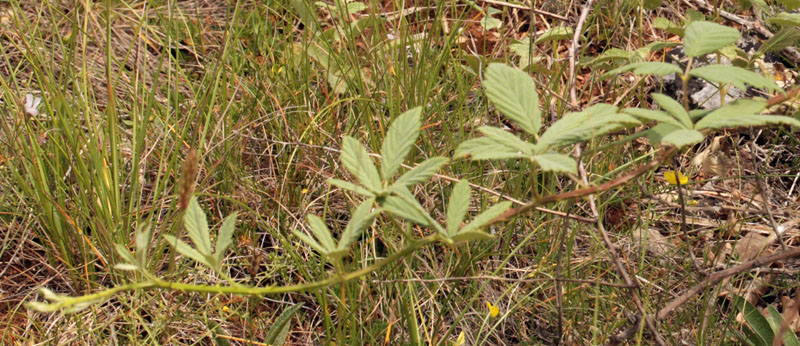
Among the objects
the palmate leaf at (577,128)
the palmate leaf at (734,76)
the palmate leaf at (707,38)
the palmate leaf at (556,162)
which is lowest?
the palmate leaf at (556,162)

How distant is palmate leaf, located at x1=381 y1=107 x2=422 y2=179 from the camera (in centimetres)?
86

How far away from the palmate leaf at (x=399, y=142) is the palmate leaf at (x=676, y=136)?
0.95 ft

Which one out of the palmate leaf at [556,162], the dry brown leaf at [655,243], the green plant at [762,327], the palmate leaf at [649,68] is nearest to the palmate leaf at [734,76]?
the palmate leaf at [649,68]

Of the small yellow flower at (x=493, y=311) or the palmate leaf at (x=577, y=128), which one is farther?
the small yellow flower at (x=493, y=311)

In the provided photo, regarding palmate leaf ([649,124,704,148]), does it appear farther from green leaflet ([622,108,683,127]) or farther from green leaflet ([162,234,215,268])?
green leaflet ([162,234,215,268])

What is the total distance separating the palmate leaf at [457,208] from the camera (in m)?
0.84

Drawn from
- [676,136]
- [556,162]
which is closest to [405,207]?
[556,162]

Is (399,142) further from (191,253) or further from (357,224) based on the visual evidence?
(191,253)

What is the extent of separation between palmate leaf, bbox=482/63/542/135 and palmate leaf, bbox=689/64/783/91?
0.22 metres

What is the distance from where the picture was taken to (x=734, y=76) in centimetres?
92

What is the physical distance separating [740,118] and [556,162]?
0.24 meters

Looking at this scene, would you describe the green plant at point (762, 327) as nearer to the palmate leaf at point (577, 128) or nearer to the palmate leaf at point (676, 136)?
the palmate leaf at point (676, 136)

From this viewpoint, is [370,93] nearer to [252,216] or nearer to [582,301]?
[252,216]

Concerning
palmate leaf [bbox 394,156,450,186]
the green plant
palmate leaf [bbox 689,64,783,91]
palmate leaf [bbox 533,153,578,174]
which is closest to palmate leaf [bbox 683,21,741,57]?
palmate leaf [bbox 689,64,783,91]
